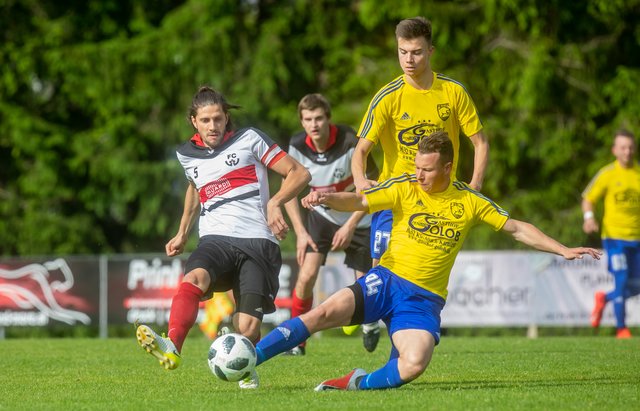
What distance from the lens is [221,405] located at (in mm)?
6199

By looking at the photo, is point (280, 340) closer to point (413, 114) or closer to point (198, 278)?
point (198, 278)

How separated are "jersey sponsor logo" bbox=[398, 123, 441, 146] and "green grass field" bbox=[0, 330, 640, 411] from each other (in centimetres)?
172

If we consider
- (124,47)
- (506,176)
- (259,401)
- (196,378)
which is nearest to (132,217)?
(124,47)

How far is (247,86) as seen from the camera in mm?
22797

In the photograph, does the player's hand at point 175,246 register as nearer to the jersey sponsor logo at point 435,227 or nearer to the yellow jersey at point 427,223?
the yellow jersey at point 427,223

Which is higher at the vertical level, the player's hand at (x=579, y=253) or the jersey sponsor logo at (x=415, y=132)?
the jersey sponsor logo at (x=415, y=132)

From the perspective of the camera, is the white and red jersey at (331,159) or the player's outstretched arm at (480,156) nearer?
the player's outstretched arm at (480,156)

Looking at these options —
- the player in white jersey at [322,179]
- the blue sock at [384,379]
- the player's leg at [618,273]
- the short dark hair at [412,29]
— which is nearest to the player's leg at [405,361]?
the blue sock at [384,379]

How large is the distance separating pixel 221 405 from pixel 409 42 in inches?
118

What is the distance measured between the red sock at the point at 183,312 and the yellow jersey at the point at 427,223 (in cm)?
126

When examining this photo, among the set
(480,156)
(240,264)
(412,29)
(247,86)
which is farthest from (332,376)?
(247,86)

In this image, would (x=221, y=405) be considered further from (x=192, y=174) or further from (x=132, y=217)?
(x=132, y=217)

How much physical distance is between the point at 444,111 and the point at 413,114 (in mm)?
230

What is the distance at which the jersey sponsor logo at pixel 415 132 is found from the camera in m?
7.95
